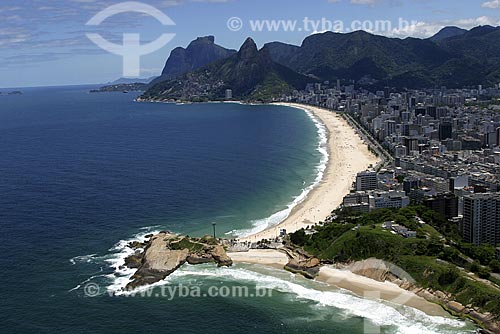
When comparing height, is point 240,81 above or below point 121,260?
above

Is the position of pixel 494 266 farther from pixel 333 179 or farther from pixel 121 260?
pixel 333 179

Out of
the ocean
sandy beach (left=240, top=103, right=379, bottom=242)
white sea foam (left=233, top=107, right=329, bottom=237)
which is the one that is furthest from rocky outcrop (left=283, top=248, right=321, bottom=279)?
white sea foam (left=233, top=107, right=329, bottom=237)

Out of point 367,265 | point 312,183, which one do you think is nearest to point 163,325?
point 367,265

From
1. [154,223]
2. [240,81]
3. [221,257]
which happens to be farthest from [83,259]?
[240,81]

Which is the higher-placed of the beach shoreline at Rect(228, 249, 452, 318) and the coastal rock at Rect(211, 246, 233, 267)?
the coastal rock at Rect(211, 246, 233, 267)

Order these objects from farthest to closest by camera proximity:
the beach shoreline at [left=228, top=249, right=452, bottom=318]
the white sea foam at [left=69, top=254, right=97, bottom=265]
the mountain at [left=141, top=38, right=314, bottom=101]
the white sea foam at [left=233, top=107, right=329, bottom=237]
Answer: the mountain at [left=141, top=38, right=314, bottom=101], the white sea foam at [left=233, top=107, right=329, bottom=237], the white sea foam at [left=69, top=254, right=97, bottom=265], the beach shoreline at [left=228, top=249, right=452, bottom=318]

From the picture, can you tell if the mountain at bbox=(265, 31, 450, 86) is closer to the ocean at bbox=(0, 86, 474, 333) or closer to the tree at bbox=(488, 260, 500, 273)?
the ocean at bbox=(0, 86, 474, 333)
